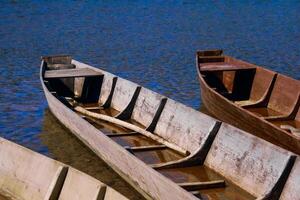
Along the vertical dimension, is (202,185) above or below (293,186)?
below

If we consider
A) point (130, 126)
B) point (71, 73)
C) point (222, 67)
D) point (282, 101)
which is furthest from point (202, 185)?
point (71, 73)

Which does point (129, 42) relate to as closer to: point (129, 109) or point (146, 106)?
point (129, 109)

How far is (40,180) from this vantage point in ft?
29.8

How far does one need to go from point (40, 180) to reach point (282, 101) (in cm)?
873

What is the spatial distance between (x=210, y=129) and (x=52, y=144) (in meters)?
4.89

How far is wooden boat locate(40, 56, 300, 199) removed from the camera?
9481 mm

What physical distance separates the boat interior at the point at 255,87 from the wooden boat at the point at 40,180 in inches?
273

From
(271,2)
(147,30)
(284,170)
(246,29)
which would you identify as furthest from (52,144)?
(271,2)

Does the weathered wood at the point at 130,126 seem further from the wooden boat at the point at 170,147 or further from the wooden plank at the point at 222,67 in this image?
the wooden plank at the point at 222,67

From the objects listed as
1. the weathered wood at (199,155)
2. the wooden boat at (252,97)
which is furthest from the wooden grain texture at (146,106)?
the weathered wood at (199,155)

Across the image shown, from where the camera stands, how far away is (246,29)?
121 ft

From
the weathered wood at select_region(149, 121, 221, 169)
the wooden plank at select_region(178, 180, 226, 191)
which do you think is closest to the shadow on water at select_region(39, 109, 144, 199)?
the weathered wood at select_region(149, 121, 221, 169)

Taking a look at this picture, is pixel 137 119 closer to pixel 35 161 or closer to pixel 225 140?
pixel 225 140

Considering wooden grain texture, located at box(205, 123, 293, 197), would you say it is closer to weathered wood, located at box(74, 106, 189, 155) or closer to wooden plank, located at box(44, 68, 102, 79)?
weathered wood, located at box(74, 106, 189, 155)
